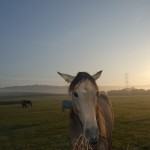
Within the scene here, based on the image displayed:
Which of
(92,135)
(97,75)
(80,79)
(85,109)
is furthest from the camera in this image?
(97,75)

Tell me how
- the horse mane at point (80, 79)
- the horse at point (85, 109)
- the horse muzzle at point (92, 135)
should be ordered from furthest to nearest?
the horse mane at point (80, 79), the horse at point (85, 109), the horse muzzle at point (92, 135)

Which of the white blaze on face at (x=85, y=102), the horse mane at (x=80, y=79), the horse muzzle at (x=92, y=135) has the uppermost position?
the horse mane at (x=80, y=79)

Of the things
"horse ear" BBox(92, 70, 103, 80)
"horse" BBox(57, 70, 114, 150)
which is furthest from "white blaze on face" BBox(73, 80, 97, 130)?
"horse ear" BBox(92, 70, 103, 80)

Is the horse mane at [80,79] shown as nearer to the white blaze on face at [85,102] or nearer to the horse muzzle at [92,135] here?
the white blaze on face at [85,102]

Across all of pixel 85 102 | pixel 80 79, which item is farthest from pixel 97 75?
pixel 85 102

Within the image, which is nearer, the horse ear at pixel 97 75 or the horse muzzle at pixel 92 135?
the horse muzzle at pixel 92 135

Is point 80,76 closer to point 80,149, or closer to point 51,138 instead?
point 80,149

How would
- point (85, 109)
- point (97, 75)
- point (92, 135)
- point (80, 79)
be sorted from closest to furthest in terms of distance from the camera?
point (92, 135), point (85, 109), point (80, 79), point (97, 75)

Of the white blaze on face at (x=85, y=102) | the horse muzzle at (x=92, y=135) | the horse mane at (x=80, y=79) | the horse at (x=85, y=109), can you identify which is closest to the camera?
the horse muzzle at (x=92, y=135)

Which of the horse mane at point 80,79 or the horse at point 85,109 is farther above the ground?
the horse mane at point 80,79

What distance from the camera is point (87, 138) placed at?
468cm

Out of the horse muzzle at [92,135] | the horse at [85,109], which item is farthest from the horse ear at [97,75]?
the horse muzzle at [92,135]

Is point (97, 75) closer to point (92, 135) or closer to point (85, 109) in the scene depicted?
point (85, 109)

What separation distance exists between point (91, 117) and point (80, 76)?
1.03 m
